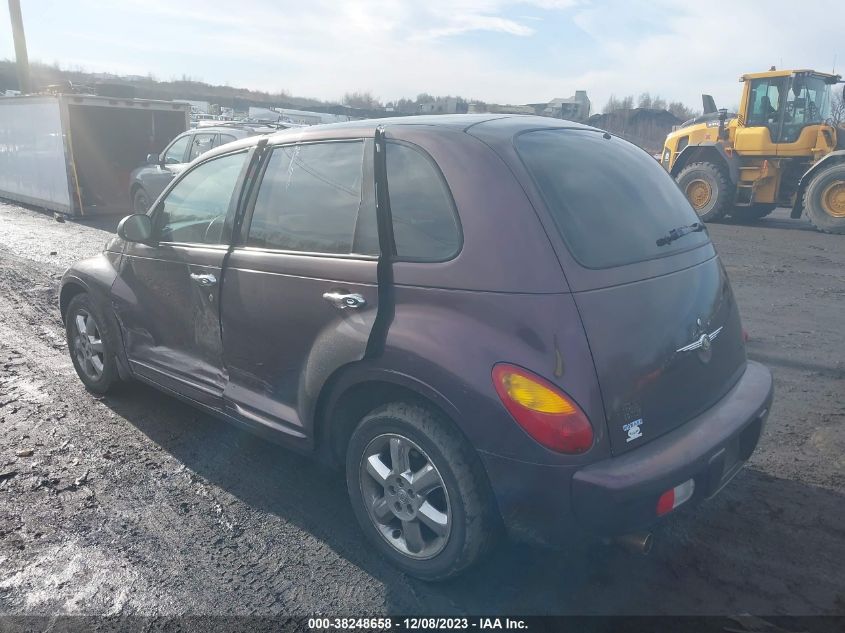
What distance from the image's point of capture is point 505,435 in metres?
2.38

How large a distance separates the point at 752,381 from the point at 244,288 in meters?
2.43

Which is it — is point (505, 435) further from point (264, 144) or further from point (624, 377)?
point (264, 144)

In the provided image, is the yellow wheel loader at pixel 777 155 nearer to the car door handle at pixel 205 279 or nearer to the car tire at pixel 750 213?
the car tire at pixel 750 213

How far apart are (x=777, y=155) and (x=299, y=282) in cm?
1286

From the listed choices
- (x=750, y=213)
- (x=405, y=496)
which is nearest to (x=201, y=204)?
(x=405, y=496)

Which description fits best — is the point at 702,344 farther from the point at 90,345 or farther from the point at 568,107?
the point at 568,107

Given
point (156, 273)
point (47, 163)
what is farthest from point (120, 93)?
point (156, 273)

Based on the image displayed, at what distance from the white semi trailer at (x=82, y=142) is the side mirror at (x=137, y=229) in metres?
11.0

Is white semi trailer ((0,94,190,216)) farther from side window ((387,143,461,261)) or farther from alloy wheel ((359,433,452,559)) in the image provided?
alloy wheel ((359,433,452,559))

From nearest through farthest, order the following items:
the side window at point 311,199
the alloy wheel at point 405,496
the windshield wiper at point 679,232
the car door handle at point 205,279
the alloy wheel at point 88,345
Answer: the alloy wheel at point 405,496 < the windshield wiper at point 679,232 < the side window at point 311,199 < the car door handle at point 205,279 < the alloy wheel at point 88,345

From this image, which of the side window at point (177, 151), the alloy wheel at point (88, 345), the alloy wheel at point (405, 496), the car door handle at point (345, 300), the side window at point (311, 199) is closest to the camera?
the alloy wheel at point (405, 496)

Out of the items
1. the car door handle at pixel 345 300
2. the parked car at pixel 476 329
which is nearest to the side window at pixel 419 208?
the parked car at pixel 476 329

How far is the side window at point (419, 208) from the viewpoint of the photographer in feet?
8.75

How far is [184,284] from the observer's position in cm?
376
